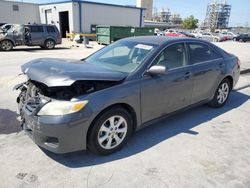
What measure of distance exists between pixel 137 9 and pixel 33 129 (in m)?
36.4

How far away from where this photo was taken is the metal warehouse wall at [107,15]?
31.5m

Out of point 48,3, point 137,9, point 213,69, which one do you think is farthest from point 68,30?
point 213,69

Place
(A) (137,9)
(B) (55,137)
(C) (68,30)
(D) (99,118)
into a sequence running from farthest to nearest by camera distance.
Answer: (A) (137,9) < (C) (68,30) < (D) (99,118) < (B) (55,137)

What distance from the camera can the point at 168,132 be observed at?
163 inches

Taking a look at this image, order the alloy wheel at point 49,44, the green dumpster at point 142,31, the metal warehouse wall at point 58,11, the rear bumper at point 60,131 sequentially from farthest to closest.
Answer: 1. the metal warehouse wall at point 58,11
2. the green dumpster at point 142,31
3. the alloy wheel at point 49,44
4. the rear bumper at point 60,131

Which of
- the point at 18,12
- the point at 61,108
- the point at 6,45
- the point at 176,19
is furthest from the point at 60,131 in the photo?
the point at 176,19

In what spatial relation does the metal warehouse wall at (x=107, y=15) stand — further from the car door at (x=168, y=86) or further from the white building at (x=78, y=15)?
the car door at (x=168, y=86)

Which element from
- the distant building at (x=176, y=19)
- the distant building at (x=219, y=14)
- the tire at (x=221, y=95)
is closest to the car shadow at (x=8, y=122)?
the tire at (x=221, y=95)

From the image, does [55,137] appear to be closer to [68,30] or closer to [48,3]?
[68,30]

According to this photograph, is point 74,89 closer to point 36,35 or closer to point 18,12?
point 36,35

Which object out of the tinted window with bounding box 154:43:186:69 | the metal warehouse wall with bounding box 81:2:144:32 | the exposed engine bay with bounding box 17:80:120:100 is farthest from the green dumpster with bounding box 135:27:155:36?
the exposed engine bay with bounding box 17:80:120:100

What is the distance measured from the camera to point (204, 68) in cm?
456

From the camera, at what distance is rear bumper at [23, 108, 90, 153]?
283 centimetres

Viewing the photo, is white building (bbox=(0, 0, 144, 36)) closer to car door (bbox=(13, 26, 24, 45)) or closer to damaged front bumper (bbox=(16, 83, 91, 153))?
car door (bbox=(13, 26, 24, 45))
